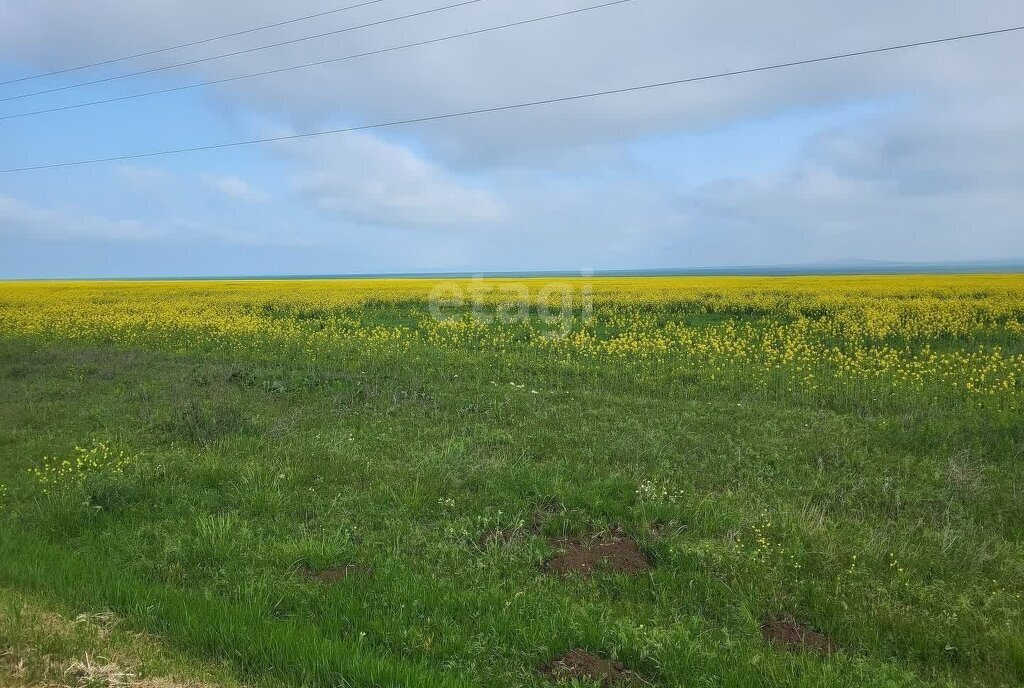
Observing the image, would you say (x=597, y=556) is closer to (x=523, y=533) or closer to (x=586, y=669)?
(x=523, y=533)

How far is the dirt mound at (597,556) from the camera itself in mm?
5270

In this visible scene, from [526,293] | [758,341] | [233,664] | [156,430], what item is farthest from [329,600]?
[526,293]

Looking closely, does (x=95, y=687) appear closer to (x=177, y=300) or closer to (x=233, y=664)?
(x=233, y=664)

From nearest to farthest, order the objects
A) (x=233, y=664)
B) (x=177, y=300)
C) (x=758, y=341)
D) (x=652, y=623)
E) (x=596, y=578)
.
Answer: (x=233, y=664) < (x=652, y=623) < (x=596, y=578) < (x=758, y=341) < (x=177, y=300)

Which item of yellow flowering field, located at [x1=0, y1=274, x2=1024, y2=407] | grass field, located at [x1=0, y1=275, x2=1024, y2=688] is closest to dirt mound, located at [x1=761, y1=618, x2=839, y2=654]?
grass field, located at [x1=0, y1=275, x2=1024, y2=688]

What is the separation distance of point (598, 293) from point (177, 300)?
21682 mm

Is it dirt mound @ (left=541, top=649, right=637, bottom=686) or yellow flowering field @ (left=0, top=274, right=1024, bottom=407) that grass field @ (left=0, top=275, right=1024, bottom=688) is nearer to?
dirt mound @ (left=541, top=649, right=637, bottom=686)

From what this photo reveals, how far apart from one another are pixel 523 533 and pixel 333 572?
1641mm

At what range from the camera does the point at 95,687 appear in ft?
11.2

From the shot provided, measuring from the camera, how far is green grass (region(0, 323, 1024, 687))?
405 cm

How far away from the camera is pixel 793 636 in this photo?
14.4 ft

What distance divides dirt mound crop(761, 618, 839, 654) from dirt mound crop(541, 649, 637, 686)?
110 centimetres

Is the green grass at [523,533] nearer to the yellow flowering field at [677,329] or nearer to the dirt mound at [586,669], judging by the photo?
the dirt mound at [586,669]

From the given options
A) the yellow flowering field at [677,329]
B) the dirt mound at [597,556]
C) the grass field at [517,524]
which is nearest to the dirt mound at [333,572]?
the grass field at [517,524]
